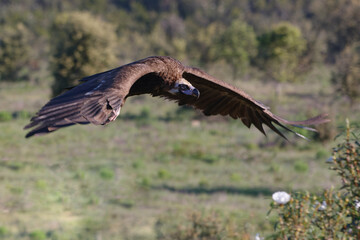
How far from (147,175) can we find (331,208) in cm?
1298

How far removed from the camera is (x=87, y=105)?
4.20 meters

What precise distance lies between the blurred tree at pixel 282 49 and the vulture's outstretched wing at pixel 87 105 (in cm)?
3035

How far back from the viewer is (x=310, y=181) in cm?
1670

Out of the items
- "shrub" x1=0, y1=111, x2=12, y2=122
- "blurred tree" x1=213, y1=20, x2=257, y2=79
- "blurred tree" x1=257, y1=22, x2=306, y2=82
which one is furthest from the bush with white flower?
"blurred tree" x1=213, y1=20, x2=257, y2=79

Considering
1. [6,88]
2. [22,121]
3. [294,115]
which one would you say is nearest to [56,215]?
[22,121]

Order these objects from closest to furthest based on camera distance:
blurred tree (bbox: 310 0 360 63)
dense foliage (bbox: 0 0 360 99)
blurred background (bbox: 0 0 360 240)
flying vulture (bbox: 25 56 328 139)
A: flying vulture (bbox: 25 56 328 139)
blurred background (bbox: 0 0 360 240)
dense foliage (bbox: 0 0 360 99)
blurred tree (bbox: 310 0 360 63)

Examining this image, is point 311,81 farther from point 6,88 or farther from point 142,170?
point 142,170

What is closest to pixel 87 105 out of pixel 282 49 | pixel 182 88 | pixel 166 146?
pixel 182 88

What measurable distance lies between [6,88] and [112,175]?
85.7ft

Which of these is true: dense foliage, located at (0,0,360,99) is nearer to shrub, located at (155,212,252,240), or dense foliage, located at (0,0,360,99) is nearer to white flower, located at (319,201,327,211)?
shrub, located at (155,212,252,240)

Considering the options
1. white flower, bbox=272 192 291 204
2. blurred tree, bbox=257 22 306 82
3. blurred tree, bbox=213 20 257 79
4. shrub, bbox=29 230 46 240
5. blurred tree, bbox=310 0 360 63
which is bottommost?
shrub, bbox=29 230 46 240

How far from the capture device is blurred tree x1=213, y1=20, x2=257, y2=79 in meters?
39.4

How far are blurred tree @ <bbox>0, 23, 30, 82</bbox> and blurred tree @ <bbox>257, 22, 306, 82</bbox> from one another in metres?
19.5

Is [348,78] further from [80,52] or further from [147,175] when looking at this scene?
[80,52]
